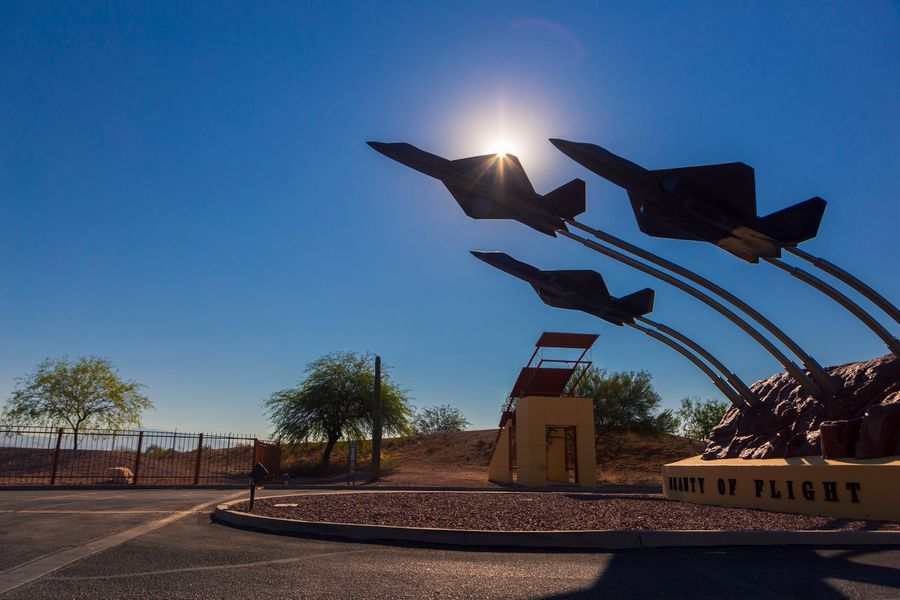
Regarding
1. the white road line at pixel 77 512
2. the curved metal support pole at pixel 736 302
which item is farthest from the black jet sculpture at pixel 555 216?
the white road line at pixel 77 512

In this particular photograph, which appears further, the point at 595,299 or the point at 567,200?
the point at 595,299

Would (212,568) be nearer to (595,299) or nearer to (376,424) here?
(595,299)

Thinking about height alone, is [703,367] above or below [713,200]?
below

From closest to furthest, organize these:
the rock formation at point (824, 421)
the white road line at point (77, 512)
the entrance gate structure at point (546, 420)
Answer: the rock formation at point (824, 421), the white road line at point (77, 512), the entrance gate structure at point (546, 420)

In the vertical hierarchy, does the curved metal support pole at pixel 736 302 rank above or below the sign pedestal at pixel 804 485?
above

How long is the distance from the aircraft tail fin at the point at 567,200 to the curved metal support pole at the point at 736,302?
0.85 feet

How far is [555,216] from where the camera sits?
15602 millimetres

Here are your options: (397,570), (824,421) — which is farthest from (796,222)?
(397,570)

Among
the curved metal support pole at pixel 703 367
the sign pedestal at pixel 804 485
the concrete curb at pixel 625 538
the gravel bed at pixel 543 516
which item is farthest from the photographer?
the curved metal support pole at pixel 703 367

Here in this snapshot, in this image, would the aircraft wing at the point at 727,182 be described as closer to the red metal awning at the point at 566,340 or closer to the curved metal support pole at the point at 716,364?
the curved metal support pole at the point at 716,364

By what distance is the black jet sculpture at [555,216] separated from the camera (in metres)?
14.7

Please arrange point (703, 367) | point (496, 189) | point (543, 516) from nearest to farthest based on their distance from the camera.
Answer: point (543, 516) < point (496, 189) < point (703, 367)

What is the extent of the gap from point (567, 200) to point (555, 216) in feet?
1.80

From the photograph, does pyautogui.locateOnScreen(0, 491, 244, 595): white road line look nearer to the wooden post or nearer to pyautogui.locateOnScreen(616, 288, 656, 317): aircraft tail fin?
pyautogui.locateOnScreen(616, 288, 656, 317): aircraft tail fin
